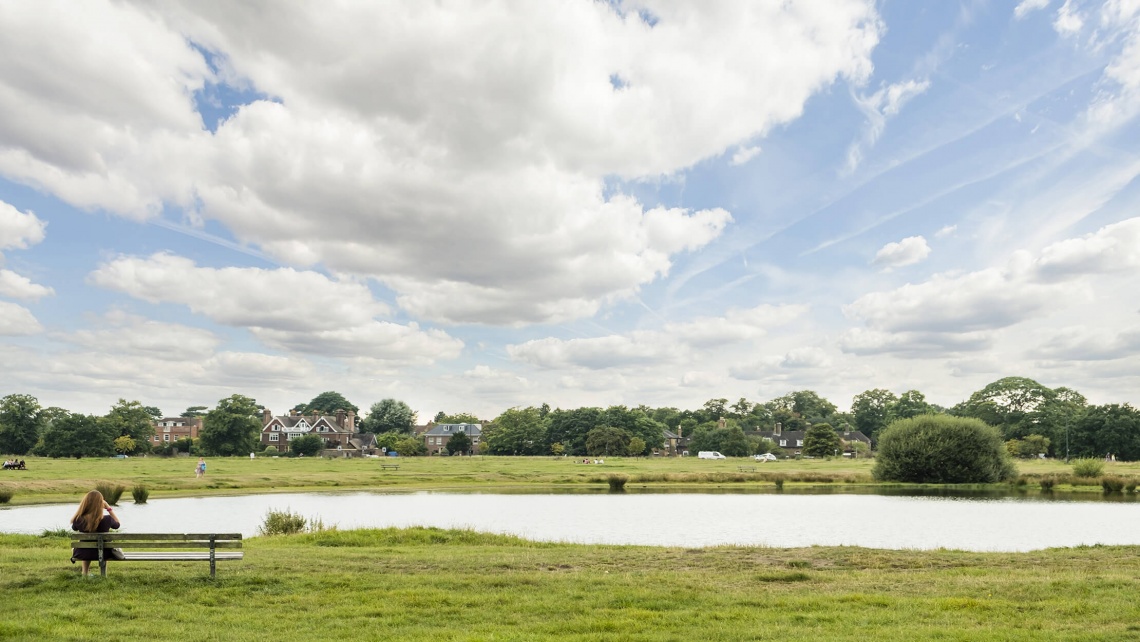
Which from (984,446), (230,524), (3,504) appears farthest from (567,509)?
(984,446)

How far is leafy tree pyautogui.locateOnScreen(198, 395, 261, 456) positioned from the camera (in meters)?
112

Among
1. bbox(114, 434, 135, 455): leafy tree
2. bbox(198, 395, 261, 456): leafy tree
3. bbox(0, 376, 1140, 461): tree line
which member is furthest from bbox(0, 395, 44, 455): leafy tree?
bbox(198, 395, 261, 456): leafy tree

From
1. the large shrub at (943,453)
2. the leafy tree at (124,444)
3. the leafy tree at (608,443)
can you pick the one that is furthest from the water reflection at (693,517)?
the leafy tree at (608,443)

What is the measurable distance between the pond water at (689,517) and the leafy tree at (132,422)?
82.6 meters

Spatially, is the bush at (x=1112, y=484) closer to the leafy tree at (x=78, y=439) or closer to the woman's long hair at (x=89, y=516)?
the woman's long hair at (x=89, y=516)

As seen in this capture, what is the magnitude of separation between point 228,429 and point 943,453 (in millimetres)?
96152

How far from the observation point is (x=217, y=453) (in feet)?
371

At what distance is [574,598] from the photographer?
482 inches

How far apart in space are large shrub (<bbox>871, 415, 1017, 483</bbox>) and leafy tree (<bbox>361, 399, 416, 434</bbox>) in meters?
140

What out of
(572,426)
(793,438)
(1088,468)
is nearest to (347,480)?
(1088,468)

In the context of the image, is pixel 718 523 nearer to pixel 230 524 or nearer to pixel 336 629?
pixel 230 524

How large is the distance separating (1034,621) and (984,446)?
2552 inches

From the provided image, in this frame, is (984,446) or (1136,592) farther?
(984,446)

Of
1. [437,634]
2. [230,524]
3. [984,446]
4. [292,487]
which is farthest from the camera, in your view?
[984,446]
